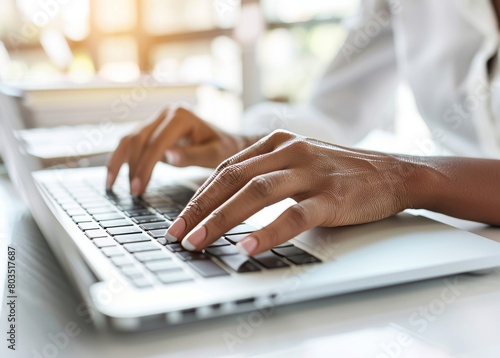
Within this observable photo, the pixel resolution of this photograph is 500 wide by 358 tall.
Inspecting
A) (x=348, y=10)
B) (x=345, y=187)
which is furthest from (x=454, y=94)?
(x=348, y=10)

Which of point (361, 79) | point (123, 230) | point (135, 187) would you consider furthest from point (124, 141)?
point (361, 79)

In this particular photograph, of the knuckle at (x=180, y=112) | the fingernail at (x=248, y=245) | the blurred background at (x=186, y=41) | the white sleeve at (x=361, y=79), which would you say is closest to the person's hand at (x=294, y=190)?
the fingernail at (x=248, y=245)

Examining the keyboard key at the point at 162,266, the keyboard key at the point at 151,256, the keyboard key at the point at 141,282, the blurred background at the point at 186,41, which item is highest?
the keyboard key at the point at 141,282

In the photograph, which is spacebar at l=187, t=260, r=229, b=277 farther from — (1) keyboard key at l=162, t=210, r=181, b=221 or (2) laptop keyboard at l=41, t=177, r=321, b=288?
(1) keyboard key at l=162, t=210, r=181, b=221

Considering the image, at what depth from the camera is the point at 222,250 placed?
482 millimetres

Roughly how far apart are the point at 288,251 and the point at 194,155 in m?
0.44

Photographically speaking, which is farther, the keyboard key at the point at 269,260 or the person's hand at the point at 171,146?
the person's hand at the point at 171,146

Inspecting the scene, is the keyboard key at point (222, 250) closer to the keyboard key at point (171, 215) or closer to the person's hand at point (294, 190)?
the person's hand at point (294, 190)

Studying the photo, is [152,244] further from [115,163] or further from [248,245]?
[115,163]

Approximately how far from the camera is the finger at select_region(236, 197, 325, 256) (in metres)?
0.46

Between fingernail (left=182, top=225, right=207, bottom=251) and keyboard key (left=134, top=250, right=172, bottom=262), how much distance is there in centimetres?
2

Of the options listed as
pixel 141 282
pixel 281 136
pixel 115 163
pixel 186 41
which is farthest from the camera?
pixel 186 41

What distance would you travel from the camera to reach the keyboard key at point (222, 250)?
47cm

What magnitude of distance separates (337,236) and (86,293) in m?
0.23
